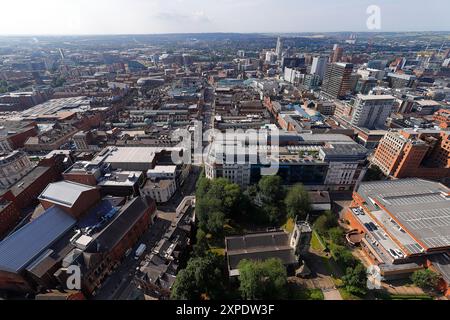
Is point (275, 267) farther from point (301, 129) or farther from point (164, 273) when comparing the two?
point (301, 129)

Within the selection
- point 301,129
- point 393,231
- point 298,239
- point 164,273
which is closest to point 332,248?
point 298,239

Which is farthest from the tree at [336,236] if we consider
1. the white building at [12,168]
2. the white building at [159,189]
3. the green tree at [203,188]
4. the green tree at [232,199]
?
the white building at [12,168]

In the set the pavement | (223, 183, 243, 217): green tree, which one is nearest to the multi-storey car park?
the pavement

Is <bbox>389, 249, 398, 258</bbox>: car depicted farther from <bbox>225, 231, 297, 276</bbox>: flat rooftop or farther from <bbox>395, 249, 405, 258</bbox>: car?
<bbox>225, 231, 297, 276</bbox>: flat rooftop

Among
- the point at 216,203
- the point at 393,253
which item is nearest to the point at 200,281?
the point at 216,203

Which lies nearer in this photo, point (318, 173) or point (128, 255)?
point (128, 255)
